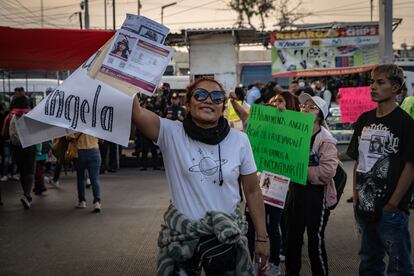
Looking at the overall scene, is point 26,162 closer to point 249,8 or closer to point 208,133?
point 208,133

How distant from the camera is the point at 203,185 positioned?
329cm

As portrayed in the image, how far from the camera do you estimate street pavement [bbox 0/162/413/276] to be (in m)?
6.32

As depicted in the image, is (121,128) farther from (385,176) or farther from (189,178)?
(385,176)

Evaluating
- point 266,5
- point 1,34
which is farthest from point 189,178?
point 266,5

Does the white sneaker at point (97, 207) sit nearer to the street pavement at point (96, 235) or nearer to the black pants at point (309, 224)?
the street pavement at point (96, 235)

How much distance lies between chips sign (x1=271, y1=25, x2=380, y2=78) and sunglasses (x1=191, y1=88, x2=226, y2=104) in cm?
1573

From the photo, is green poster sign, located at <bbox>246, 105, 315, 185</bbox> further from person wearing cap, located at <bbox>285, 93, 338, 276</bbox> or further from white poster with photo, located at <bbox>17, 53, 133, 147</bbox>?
white poster with photo, located at <bbox>17, 53, 133, 147</bbox>

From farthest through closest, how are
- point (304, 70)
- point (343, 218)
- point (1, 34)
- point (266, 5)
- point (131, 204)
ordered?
point (266, 5), point (304, 70), point (131, 204), point (343, 218), point (1, 34)

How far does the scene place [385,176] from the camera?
14.1ft

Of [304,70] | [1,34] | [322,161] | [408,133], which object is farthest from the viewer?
Result: [304,70]

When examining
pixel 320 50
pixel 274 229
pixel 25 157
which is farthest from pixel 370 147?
pixel 320 50

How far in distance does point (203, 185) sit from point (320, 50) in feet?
54.1

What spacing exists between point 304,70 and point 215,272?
16.1m

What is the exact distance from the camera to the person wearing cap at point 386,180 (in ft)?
13.9
